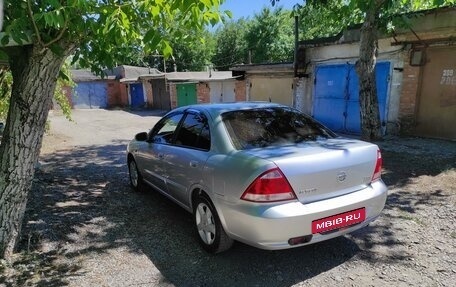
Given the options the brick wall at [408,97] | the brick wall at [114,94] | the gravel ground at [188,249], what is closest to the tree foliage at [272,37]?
the brick wall at [114,94]

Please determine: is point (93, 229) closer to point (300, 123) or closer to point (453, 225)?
point (300, 123)

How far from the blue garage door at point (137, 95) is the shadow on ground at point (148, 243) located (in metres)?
26.2

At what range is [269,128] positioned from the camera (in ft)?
12.2

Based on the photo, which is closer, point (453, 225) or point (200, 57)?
point (453, 225)

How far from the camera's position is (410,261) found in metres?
3.38

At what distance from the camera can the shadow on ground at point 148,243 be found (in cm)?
325

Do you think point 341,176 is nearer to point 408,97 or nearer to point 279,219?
point 279,219

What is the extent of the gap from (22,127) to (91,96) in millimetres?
32346

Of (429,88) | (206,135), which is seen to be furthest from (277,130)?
(429,88)

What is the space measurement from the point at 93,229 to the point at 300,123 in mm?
2739

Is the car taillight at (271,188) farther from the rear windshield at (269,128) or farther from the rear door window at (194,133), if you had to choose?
the rear door window at (194,133)

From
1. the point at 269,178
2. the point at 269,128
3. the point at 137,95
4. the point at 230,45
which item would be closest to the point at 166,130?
the point at 269,128

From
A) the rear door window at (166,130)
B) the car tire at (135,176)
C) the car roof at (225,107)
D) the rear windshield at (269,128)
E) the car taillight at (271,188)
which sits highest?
the car roof at (225,107)

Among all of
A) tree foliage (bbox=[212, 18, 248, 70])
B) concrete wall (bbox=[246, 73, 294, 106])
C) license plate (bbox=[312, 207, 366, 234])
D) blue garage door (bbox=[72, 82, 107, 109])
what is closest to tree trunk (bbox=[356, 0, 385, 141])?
license plate (bbox=[312, 207, 366, 234])
